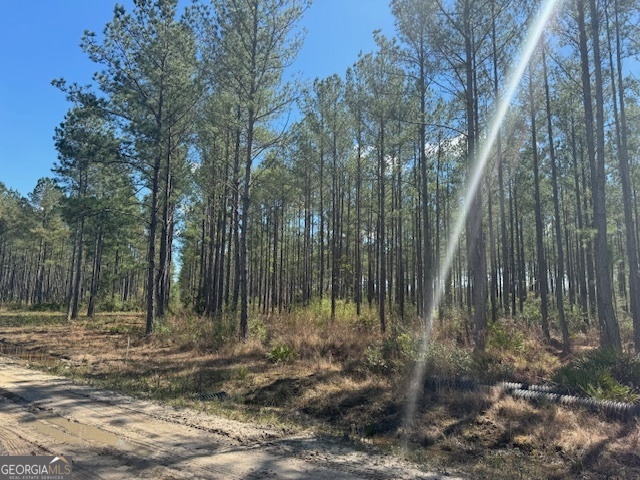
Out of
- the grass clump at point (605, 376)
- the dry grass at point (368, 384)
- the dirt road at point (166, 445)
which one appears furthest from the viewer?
the grass clump at point (605, 376)

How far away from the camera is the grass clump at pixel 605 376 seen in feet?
25.3

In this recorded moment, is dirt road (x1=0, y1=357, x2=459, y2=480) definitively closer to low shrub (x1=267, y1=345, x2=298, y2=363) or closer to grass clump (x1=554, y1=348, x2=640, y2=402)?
grass clump (x1=554, y1=348, x2=640, y2=402)

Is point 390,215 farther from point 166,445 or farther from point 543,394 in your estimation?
A: point 166,445

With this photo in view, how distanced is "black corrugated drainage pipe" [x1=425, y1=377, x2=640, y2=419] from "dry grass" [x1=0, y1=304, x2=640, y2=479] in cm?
28

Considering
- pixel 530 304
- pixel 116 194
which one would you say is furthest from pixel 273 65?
pixel 530 304

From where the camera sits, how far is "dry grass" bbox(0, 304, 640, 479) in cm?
608

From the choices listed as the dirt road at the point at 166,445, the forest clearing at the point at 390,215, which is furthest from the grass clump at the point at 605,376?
the dirt road at the point at 166,445

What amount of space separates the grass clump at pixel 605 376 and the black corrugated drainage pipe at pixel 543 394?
1.05ft

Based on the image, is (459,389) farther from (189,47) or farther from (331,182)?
(331,182)

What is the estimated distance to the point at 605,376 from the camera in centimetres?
821

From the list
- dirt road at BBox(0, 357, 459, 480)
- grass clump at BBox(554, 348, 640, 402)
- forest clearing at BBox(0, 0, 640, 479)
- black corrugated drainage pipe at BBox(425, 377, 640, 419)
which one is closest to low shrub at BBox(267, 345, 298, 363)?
forest clearing at BBox(0, 0, 640, 479)

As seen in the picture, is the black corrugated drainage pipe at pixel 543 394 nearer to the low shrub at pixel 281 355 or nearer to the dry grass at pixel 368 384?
the dry grass at pixel 368 384

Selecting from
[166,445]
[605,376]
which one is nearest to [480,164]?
[605,376]

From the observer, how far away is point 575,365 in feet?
32.1
